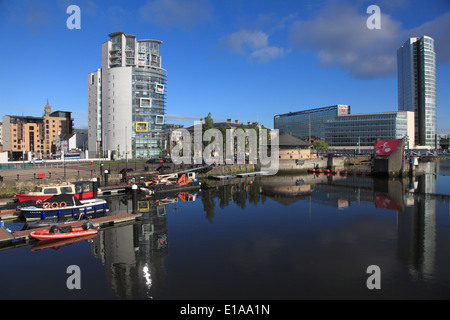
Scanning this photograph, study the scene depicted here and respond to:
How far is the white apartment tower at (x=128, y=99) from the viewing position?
105438mm

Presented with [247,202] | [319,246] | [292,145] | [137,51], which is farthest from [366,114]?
[319,246]

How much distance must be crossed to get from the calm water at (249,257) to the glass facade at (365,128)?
5321 inches

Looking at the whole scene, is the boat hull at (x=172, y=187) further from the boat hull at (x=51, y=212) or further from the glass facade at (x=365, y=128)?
the glass facade at (x=365, y=128)

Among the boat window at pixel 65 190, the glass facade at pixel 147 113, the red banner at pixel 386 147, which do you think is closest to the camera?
the boat window at pixel 65 190

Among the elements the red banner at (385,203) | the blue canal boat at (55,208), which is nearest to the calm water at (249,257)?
the red banner at (385,203)

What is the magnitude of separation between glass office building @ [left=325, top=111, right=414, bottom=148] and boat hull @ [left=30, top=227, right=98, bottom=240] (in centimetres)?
14867

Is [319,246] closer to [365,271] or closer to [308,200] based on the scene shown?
[365,271]

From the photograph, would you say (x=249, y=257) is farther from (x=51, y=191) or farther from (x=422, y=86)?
(x=422, y=86)

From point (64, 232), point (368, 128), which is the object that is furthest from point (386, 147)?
point (368, 128)

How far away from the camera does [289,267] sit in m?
18.1

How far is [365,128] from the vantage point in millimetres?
165000
